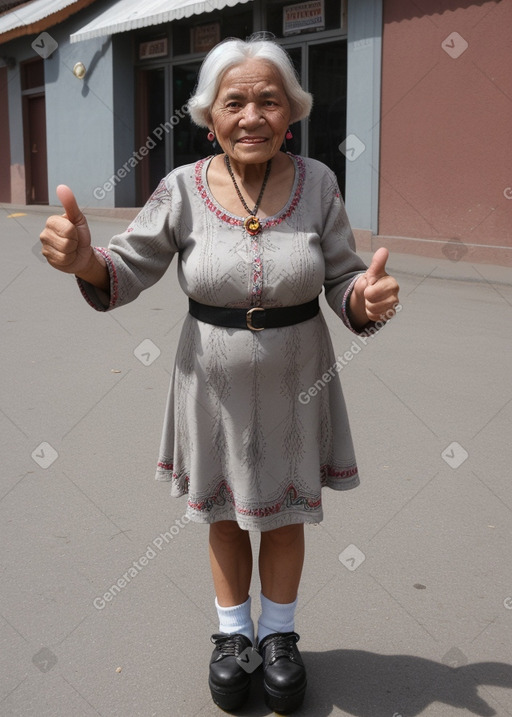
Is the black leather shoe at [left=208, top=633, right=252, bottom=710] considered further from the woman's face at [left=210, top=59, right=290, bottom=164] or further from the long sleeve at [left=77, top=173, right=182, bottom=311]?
the woman's face at [left=210, top=59, right=290, bottom=164]

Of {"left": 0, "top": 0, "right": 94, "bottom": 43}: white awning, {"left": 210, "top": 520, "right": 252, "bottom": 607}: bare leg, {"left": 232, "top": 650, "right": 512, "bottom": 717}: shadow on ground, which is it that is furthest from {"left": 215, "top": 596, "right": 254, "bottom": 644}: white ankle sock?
{"left": 0, "top": 0, "right": 94, "bottom": 43}: white awning

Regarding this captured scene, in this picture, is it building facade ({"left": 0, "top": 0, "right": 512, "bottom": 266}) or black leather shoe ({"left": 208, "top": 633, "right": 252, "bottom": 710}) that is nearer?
black leather shoe ({"left": 208, "top": 633, "right": 252, "bottom": 710})

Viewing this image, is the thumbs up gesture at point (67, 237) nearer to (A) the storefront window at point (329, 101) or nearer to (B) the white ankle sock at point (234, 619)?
(B) the white ankle sock at point (234, 619)

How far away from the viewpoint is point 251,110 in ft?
8.20

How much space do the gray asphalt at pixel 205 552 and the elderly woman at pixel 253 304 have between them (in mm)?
342

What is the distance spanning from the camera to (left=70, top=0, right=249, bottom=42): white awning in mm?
12539

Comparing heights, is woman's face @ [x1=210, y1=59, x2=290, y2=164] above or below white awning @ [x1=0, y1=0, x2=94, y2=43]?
below

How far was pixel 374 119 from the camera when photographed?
11.9m

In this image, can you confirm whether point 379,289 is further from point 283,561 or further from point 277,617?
point 277,617

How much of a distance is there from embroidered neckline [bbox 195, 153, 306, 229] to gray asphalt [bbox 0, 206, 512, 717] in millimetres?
1430

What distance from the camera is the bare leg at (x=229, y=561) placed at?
9.17ft

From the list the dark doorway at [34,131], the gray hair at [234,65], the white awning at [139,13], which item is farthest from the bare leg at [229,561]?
the dark doorway at [34,131]

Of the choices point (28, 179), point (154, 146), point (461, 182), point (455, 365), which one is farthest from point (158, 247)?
point (28, 179)

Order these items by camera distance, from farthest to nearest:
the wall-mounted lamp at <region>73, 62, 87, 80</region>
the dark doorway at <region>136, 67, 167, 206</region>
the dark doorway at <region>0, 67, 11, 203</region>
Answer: the dark doorway at <region>0, 67, 11, 203</region>, the wall-mounted lamp at <region>73, 62, 87, 80</region>, the dark doorway at <region>136, 67, 167, 206</region>
